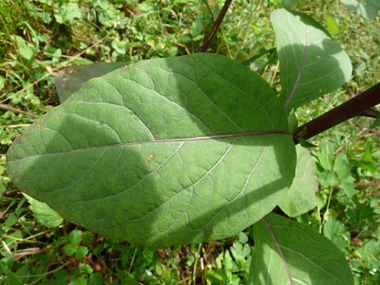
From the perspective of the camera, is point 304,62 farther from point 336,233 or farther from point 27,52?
point 27,52

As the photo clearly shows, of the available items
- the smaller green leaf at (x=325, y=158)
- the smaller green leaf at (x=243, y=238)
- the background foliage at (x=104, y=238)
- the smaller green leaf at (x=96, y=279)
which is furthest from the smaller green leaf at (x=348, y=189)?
the smaller green leaf at (x=96, y=279)

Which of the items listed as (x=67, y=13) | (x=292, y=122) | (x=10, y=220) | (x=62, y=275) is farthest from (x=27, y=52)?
(x=292, y=122)

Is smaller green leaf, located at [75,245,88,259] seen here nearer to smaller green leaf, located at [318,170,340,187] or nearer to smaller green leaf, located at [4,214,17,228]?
smaller green leaf, located at [4,214,17,228]

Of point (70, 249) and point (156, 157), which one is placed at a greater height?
point (156, 157)

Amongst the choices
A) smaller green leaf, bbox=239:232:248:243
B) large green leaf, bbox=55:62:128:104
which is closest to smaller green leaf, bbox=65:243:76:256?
large green leaf, bbox=55:62:128:104

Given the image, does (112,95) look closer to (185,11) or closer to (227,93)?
(227,93)

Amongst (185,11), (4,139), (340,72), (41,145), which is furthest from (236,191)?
(185,11)
